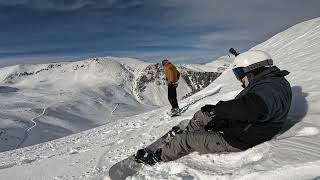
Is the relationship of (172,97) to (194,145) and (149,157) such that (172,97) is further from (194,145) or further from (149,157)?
(194,145)

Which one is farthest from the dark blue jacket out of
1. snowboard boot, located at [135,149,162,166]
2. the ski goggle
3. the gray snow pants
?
snowboard boot, located at [135,149,162,166]

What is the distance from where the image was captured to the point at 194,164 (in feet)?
21.4

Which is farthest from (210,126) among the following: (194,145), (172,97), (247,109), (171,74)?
(171,74)

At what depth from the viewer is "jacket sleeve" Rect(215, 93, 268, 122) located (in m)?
5.93

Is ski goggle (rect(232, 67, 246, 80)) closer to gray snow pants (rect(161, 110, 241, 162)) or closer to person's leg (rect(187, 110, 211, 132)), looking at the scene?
person's leg (rect(187, 110, 211, 132))

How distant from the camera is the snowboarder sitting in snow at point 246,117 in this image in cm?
601

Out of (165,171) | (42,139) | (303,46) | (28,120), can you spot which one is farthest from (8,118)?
(165,171)

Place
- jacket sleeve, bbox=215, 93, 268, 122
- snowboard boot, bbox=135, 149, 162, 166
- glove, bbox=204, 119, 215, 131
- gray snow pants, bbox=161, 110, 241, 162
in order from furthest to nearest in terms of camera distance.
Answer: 1. snowboard boot, bbox=135, 149, 162, 166
2. glove, bbox=204, 119, 215, 131
3. gray snow pants, bbox=161, 110, 241, 162
4. jacket sleeve, bbox=215, 93, 268, 122

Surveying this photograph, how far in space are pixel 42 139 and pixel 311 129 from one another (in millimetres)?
91423

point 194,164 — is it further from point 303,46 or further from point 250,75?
point 303,46

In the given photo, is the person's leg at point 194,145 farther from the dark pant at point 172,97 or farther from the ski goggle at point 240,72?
the dark pant at point 172,97

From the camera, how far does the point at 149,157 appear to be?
6996 mm

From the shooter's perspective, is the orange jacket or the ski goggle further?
the orange jacket

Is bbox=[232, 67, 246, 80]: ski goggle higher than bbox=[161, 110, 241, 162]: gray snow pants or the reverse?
higher
